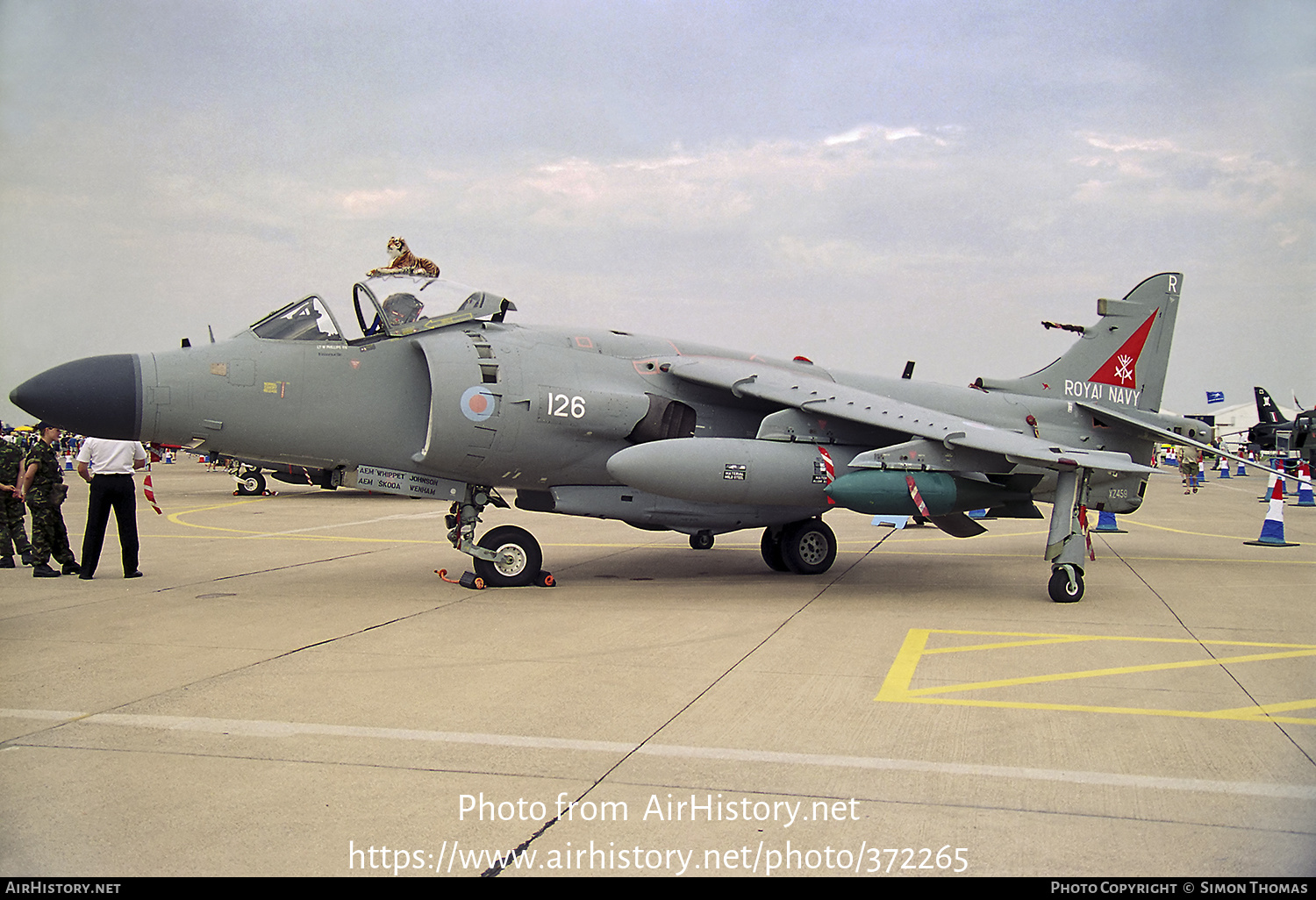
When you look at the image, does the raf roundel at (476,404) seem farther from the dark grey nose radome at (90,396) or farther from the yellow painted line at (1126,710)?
the yellow painted line at (1126,710)

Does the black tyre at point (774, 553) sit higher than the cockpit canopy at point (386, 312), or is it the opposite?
the cockpit canopy at point (386, 312)

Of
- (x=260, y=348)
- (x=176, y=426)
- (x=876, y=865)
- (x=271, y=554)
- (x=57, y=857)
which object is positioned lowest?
(x=271, y=554)

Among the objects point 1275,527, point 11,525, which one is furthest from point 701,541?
point 1275,527

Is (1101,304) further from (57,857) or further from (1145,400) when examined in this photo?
(57,857)

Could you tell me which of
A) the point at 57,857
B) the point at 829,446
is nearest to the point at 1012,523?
the point at 829,446

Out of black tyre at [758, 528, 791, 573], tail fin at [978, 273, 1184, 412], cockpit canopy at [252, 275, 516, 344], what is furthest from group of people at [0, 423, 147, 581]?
tail fin at [978, 273, 1184, 412]

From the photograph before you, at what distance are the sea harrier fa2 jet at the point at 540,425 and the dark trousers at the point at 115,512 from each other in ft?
7.62

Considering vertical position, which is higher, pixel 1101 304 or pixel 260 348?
pixel 1101 304

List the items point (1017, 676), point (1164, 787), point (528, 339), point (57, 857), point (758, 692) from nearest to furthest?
point (57, 857) < point (1164, 787) < point (758, 692) < point (1017, 676) < point (528, 339)

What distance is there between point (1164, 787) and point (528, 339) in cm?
735

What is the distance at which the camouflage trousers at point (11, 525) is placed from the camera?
11.4 metres

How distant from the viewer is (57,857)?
3.35 meters

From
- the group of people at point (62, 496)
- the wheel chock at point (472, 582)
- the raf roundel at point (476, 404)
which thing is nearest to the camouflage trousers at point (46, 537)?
the group of people at point (62, 496)

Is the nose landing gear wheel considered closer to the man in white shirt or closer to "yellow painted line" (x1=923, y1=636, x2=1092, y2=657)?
"yellow painted line" (x1=923, y1=636, x2=1092, y2=657)
